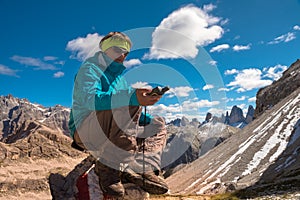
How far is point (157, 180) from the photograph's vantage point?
6812 mm

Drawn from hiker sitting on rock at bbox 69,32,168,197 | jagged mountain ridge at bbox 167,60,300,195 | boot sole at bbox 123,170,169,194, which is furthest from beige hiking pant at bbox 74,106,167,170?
jagged mountain ridge at bbox 167,60,300,195

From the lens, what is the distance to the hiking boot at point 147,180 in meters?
6.61

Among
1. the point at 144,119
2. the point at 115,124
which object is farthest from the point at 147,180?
the point at 115,124

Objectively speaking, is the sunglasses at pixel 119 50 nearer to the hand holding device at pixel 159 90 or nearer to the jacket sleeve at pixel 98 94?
the jacket sleeve at pixel 98 94

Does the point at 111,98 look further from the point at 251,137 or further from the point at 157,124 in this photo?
the point at 251,137

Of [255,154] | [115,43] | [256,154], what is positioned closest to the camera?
[115,43]

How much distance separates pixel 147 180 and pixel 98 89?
96.2 inches

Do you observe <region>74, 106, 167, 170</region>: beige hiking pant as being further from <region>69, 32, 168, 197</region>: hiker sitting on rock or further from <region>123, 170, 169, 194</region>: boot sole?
<region>123, 170, 169, 194</region>: boot sole

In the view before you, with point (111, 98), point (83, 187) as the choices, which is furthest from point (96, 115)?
point (83, 187)

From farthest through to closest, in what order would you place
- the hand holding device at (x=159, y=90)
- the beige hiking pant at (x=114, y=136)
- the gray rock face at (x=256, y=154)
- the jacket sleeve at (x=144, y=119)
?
the gray rock face at (x=256, y=154) < the jacket sleeve at (x=144, y=119) < the beige hiking pant at (x=114, y=136) < the hand holding device at (x=159, y=90)

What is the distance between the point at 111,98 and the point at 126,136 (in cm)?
97

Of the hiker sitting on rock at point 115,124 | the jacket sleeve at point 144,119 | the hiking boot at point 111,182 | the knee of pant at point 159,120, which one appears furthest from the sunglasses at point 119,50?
the hiking boot at point 111,182

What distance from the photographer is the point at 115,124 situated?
596 cm

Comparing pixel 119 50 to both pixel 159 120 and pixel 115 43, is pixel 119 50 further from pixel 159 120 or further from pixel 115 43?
pixel 159 120
